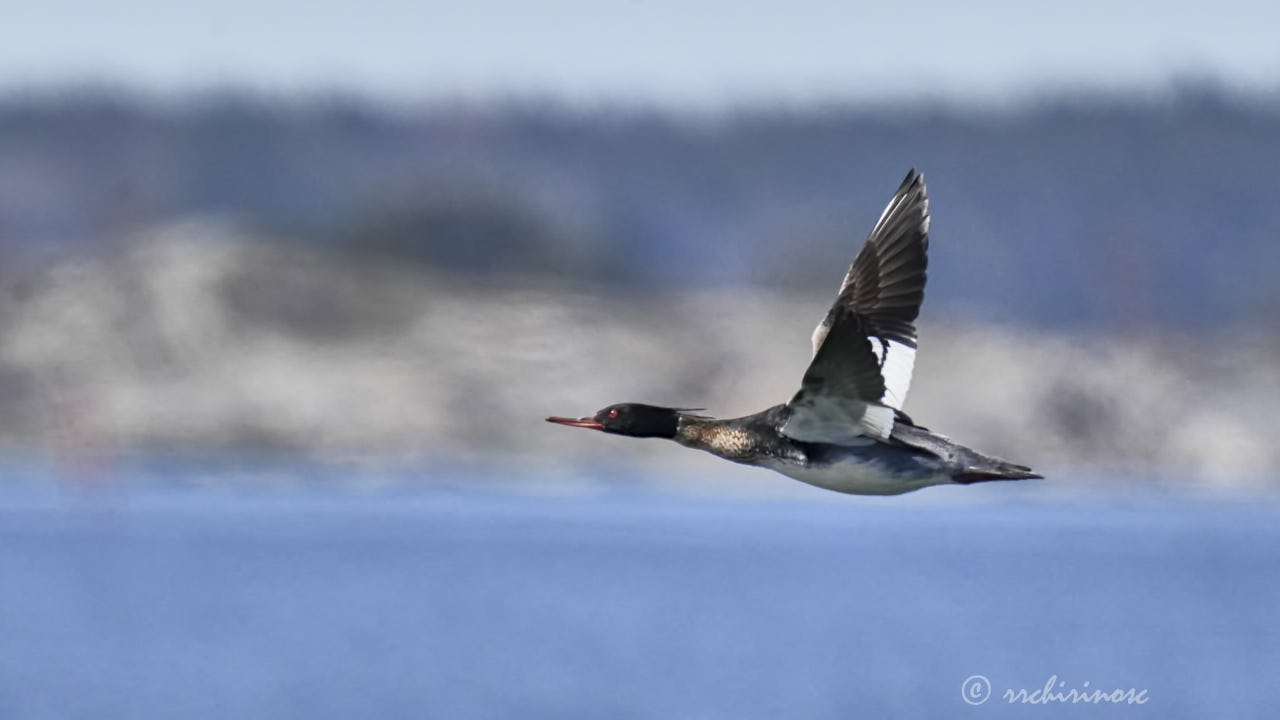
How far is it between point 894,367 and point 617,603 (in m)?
49.9

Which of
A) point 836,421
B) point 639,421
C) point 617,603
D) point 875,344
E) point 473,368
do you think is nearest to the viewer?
point 836,421

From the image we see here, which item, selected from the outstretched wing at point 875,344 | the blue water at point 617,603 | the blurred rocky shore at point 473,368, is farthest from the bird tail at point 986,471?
the blurred rocky shore at point 473,368

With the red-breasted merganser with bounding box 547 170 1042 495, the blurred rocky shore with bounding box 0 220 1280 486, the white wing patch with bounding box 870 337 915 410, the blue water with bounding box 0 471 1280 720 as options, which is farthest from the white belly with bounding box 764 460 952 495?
the blurred rocky shore with bounding box 0 220 1280 486

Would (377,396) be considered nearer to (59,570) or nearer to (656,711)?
(59,570)

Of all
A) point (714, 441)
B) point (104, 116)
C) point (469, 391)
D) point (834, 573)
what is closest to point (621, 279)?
point (469, 391)

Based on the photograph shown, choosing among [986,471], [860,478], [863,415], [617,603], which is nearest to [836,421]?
[863,415]

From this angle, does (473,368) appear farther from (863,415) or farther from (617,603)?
(863,415)

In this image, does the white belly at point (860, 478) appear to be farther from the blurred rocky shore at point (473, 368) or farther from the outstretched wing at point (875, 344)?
the blurred rocky shore at point (473, 368)

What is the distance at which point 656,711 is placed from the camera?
138 feet

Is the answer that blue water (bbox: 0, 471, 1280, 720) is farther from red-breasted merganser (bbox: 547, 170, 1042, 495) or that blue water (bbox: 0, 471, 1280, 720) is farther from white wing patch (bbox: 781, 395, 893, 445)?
white wing patch (bbox: 781, 395, 893, 445)

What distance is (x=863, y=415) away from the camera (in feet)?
45.8

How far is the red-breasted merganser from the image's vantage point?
13.7 meters

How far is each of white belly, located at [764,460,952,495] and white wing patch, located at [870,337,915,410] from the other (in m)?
0.47

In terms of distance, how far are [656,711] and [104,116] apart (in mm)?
65770
